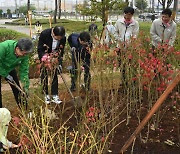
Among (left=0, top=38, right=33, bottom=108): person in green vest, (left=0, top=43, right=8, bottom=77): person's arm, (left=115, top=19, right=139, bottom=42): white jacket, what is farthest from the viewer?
(left=115, top=19, right=139, bottom=42): white jacket

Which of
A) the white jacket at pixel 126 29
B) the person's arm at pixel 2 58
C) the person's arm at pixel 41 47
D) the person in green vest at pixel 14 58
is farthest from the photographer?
the white jacket at pixel 126 29

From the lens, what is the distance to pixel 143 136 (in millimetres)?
4258

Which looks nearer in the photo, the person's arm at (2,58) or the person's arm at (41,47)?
the person's arm at (2,58)

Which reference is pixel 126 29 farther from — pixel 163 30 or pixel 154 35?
pixel 163 30

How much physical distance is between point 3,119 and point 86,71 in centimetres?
272

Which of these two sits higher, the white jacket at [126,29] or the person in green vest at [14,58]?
the white jacket at [126,29]

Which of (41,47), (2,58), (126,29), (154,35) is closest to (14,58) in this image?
(2,58)

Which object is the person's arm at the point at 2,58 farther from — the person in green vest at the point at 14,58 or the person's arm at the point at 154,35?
the person's arm at the point at 154,35

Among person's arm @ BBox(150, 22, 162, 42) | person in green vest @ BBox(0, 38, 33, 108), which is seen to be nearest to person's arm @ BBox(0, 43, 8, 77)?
person in green vest @ BBox(0, 38, 33, 108)

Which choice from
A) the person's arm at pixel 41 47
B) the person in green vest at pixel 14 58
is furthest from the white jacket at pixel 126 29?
the person in green vest at pixel 14 58

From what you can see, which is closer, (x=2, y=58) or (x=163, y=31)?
(x=2, y=58)

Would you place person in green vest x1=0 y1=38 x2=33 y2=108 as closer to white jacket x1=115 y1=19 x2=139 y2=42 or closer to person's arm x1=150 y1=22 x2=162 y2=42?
white jacket x1=115 y1=19 x2=139 y2=42

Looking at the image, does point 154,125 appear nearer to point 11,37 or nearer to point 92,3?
point 11,37

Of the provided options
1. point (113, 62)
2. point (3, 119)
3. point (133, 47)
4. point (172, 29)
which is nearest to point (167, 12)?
point (172, 29)
